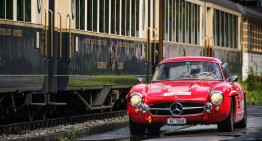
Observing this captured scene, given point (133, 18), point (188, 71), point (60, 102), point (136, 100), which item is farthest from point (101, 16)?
point (136, 100)

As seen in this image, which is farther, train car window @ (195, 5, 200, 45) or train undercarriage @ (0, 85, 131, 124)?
train car window @ (195, 5, 200, 45)

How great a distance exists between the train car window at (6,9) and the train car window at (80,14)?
3.69 m

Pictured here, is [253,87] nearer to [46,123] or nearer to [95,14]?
[95,14]

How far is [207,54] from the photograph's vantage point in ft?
109

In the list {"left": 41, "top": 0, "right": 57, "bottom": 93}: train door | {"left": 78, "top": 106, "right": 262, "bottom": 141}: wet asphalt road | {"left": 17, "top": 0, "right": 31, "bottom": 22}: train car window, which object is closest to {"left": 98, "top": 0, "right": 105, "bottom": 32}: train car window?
{"left": 41, "top": 0, "right": 57, "bottom": 93}: train door

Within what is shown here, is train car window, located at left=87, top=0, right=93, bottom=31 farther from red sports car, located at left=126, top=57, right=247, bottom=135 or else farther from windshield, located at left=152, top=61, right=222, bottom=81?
red sports car, located at left=126, top=57, right=247, bottom=135

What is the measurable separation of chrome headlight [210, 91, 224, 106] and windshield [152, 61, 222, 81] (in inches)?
63.3

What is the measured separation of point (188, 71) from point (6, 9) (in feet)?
11.8

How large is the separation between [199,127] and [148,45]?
7359 millimetres

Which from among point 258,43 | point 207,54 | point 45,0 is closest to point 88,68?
point 45,0

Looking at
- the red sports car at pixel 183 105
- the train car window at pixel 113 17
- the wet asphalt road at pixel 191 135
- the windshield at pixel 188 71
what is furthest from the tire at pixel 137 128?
the train car window at pixel 113 17

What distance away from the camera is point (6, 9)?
16891 millimetres

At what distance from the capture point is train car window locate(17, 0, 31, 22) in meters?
17.5

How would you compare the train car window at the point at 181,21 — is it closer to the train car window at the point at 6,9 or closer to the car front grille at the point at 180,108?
the train car window at the point at 6,9
